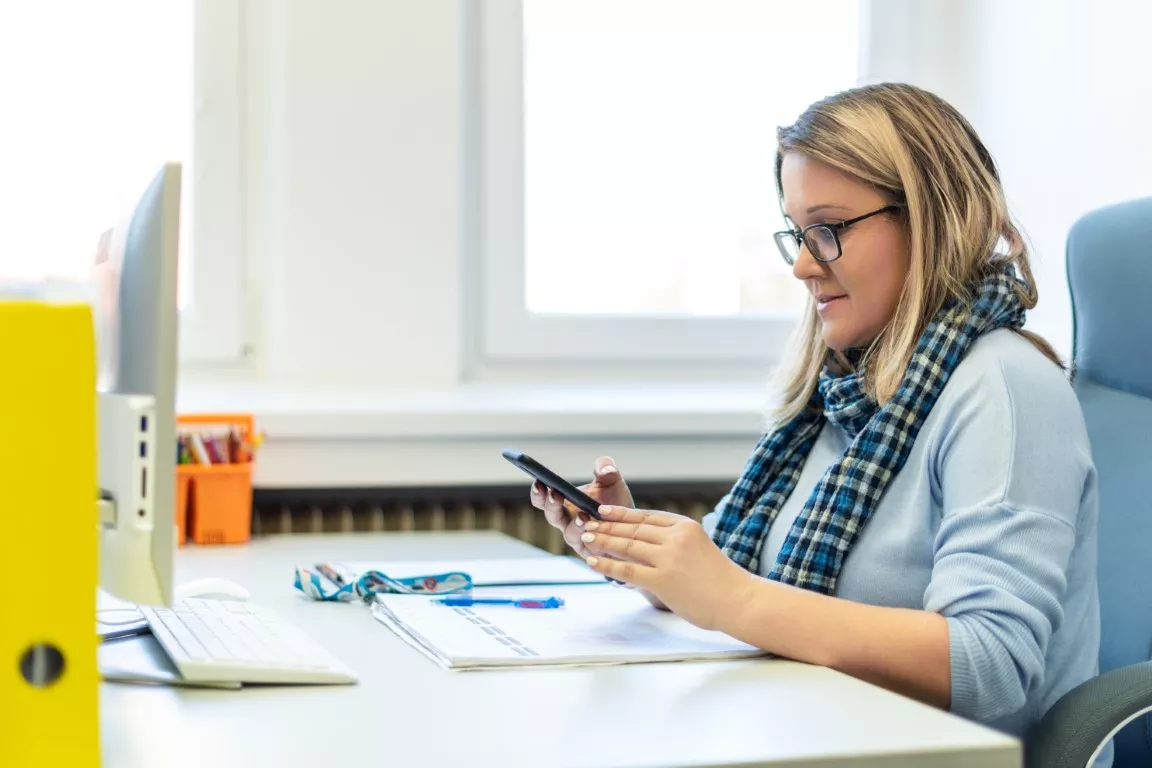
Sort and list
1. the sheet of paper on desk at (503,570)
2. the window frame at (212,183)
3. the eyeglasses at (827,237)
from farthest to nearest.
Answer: the window frame at (212,183) → the sheet of paper on desk at (503,570) → the eyeglasses at (827,237)

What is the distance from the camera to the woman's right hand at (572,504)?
52.6 inches

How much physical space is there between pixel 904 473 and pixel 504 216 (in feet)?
4.24

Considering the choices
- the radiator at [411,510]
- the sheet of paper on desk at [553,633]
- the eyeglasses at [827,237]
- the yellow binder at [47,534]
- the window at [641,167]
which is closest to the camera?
the yellow binder at [47,534]

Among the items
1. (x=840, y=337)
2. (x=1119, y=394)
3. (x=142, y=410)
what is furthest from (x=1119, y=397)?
(x=142, y=410)

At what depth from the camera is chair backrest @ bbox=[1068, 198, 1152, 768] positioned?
1.38 metres

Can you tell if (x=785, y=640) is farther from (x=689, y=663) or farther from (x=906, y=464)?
(x=906, y=464)

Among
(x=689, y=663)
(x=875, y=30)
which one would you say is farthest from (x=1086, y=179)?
(x=689, y=663)

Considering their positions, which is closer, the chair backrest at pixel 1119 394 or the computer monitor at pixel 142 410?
the computer monitor at pixel 142 410

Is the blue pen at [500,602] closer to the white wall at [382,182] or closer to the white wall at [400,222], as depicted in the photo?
the white wall at [400,222]

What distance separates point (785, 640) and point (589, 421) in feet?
3.53

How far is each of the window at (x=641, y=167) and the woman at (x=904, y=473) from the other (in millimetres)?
939

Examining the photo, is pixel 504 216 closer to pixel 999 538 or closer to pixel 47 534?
pixel 999 538

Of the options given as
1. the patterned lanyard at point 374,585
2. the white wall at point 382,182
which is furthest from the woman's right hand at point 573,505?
the white wall at point 382,182

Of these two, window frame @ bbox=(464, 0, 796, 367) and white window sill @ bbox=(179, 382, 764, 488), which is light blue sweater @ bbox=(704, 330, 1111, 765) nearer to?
white window sill @ bbox=(179, 382, 764, 488)
